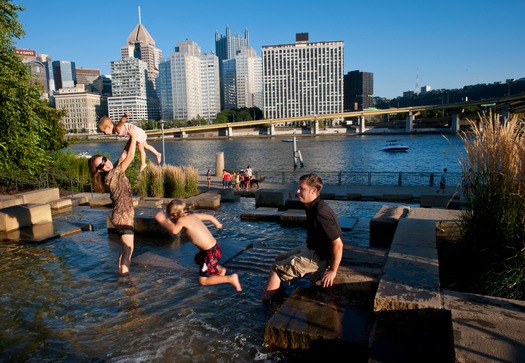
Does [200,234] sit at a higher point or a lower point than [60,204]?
higher

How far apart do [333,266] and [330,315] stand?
1.63 ft

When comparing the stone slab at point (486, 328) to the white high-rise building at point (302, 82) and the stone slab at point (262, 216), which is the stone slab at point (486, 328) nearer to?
the stone slab at point (262, 216)

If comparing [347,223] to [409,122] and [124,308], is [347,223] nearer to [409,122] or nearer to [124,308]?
[124,308]

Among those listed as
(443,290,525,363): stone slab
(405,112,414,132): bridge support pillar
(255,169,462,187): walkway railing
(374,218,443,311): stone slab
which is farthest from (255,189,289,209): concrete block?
(405,112,414,132): bridge support pillar

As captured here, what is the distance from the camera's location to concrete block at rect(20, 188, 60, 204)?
430 inches

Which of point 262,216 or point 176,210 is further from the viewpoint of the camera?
point 262,216

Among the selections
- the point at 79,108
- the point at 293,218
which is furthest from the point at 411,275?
the point at 79,108

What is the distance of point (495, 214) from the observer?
3.89 metres

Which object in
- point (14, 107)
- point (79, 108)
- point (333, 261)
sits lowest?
point (333, 261)

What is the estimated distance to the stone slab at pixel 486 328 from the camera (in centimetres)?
247

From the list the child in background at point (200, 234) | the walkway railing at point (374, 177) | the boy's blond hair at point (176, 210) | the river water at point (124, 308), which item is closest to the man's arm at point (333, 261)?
the river water at point (124, 308)

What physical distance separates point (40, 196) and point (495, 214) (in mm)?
11592

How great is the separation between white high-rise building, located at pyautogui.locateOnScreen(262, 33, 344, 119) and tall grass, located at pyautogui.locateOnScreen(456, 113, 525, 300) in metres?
186

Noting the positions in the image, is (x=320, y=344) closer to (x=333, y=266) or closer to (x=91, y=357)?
(x=333, y=266)
